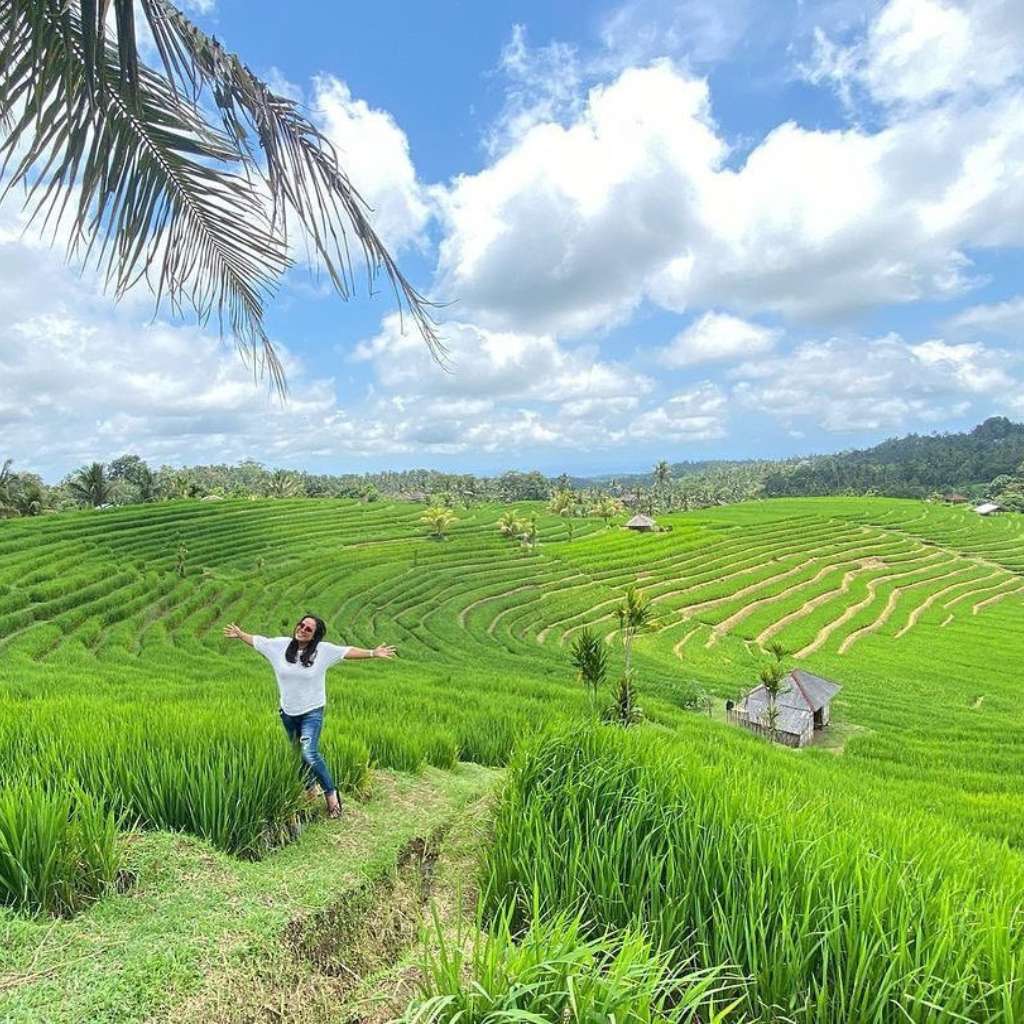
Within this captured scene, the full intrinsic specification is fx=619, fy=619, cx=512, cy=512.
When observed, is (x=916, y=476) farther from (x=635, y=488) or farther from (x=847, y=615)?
(x=847, y=615)

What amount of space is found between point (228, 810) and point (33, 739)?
160cm

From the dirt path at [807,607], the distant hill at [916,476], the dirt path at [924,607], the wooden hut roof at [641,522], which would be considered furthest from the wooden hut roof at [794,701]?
the distant hill at [916,476]

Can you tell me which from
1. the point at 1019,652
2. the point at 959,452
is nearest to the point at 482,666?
Answer: the point at 1019,652

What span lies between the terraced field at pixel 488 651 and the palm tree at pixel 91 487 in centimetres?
1112

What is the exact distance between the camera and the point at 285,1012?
230 centimetres

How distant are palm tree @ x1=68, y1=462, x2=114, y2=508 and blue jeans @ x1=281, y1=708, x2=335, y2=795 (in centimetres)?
6287

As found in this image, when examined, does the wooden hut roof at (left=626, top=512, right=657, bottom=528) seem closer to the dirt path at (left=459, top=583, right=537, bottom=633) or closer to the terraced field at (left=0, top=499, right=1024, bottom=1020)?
the terraced field at (left=0, top=499, right=1024, bottom=1020)

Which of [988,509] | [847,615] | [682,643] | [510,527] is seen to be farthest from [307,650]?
[988,509]

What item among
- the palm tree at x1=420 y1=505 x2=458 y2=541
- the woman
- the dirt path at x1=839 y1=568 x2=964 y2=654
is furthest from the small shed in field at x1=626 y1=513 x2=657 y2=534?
the woman

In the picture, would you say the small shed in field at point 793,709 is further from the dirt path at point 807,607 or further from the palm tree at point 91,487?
the palm tree at point 91,487

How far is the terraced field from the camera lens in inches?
140

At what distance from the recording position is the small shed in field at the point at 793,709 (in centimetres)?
2045

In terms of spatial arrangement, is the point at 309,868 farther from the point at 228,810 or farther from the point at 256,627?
the point at 256,627

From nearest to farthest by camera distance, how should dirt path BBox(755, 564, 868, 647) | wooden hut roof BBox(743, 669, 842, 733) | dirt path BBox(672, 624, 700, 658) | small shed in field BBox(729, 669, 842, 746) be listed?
small shed in field BBox(729, 669, 842, 746)
wooden hut roof BBox(743, 669, 842, 733)
dirt path BBox(672, 624, 700, 658)
dirt path BBox(755, 564, 868, 647)
